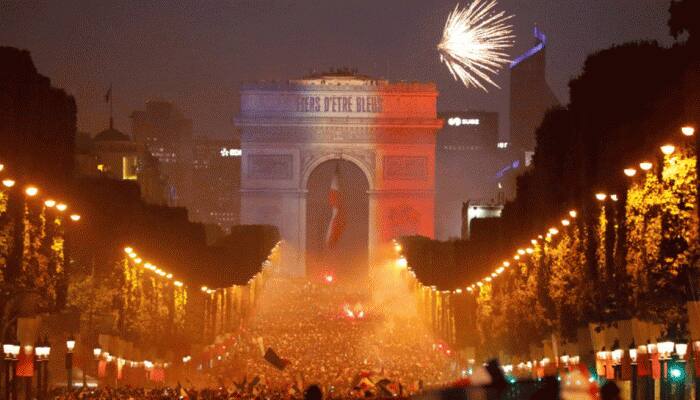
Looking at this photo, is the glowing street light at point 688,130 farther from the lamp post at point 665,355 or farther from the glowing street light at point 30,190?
the glowing street light at point 30,190

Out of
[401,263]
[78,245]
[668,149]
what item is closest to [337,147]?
[401,263]

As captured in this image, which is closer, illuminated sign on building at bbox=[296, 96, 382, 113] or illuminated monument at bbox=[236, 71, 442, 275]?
illuminated monument at bbox=[236, 71, 442, 275]

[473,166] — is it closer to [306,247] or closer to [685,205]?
[306,247]

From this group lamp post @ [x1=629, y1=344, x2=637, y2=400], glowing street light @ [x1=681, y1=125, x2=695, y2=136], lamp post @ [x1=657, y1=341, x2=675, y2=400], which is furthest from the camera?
lamp post @ [x1=629, y1=344, x2=637, y2=400]

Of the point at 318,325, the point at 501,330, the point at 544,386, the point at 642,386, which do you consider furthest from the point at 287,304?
the point at 544,386

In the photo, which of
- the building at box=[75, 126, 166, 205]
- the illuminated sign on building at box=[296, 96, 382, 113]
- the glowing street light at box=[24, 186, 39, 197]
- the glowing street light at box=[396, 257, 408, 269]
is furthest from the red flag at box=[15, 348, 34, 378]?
the illuminated sign on building at box=[296, 96, 382, 113]

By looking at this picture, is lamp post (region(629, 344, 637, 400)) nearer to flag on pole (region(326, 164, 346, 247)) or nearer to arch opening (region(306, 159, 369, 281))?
flag on pole (region(326, 164, 346, 247))
